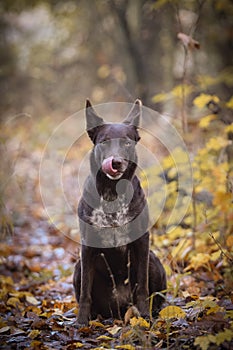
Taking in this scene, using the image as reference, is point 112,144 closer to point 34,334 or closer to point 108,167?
point 108,167

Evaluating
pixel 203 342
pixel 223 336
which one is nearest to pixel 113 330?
pixel 203 342

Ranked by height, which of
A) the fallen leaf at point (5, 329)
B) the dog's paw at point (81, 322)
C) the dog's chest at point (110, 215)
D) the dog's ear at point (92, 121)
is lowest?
the dog's paw at point (81, 322)

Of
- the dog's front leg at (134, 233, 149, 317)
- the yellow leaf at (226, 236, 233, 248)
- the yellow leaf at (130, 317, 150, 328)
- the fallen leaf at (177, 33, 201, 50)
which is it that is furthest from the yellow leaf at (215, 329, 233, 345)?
the fallen leaf at (177, 33, 201, 50)

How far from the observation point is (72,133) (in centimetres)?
1133

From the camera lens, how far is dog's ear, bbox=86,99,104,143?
13.5ft

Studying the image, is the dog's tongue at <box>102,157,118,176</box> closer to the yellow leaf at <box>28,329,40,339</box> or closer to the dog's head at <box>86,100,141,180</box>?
the dog's head at <box>86,100,141,180</box>

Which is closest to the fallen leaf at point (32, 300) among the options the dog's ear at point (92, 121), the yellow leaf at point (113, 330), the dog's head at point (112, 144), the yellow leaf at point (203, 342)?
the yellow leaf at point (113, 330)

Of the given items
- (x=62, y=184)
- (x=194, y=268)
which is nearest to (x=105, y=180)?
(x=194, y=268)

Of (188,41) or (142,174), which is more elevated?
(188,41)

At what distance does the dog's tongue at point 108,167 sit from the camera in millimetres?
3718

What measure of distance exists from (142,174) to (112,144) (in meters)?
2.44

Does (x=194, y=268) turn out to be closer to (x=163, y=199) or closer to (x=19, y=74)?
(x=163, y=199)

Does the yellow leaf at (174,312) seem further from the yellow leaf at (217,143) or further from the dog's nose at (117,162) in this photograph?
the yellow leaf at (217,143)

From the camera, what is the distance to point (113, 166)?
12.2 ft
